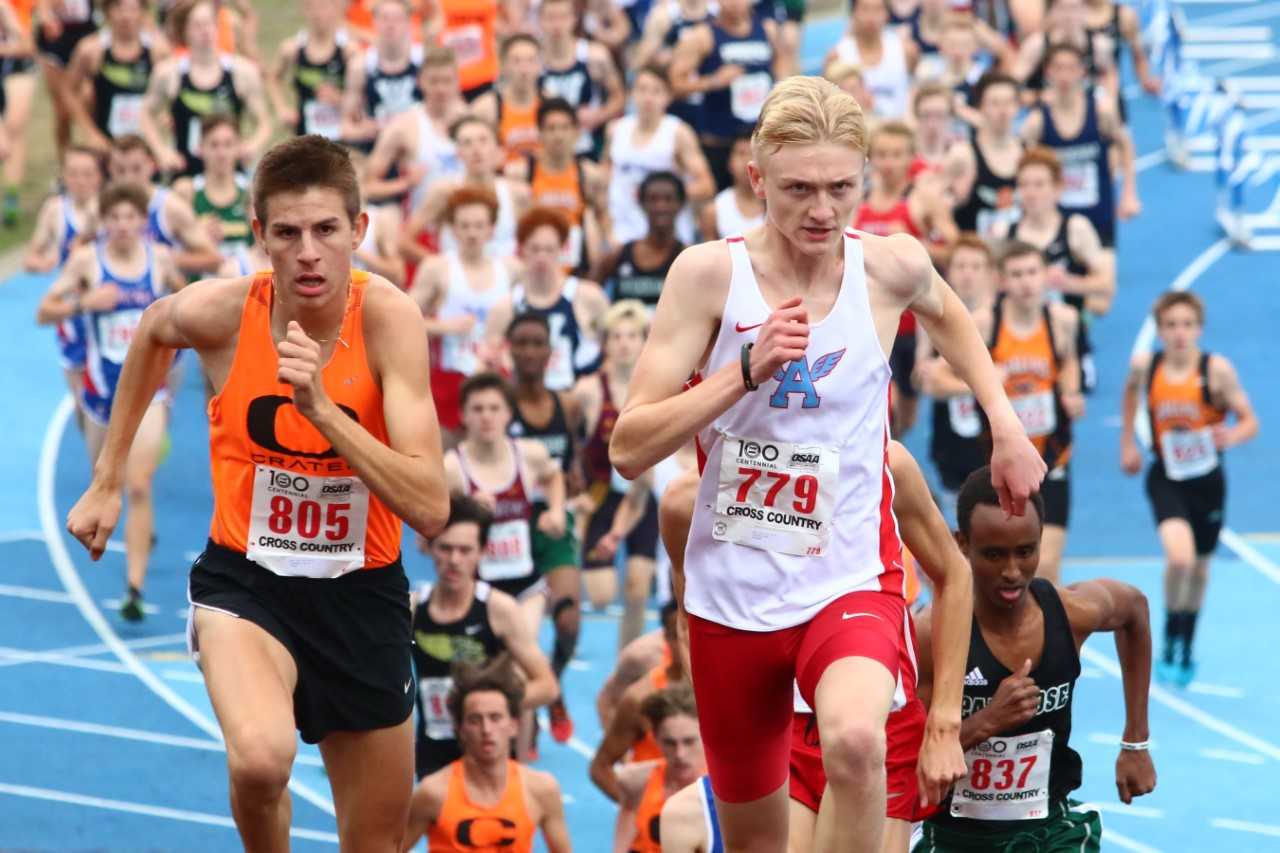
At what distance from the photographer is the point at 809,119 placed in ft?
18.2

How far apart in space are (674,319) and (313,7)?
479 inches

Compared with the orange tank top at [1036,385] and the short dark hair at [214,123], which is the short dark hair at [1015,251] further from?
the short dark hair at [214,123]

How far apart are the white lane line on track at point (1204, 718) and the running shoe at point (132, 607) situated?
16.6ft

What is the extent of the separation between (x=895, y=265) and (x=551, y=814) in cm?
385

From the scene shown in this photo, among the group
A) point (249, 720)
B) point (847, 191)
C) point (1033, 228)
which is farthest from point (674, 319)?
point (1033, 228)

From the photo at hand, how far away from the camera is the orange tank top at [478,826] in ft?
29.4

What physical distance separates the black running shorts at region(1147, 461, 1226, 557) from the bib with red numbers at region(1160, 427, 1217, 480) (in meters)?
0.03

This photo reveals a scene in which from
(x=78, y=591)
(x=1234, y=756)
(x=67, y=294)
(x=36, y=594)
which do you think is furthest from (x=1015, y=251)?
(x=36, y=594)

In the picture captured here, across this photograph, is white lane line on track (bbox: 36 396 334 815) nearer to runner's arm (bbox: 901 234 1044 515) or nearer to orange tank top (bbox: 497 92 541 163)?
orange tank top (bbox: 497 92 541 163)

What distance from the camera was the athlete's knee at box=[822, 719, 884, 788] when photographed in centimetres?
543

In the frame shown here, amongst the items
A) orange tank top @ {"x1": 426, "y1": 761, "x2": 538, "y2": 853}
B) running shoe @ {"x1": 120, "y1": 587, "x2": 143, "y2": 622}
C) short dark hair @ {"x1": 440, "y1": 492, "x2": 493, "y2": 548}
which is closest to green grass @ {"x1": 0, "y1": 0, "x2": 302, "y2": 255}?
running shoe @ {"x1": 120, "y1": 587, "x2": 143, "y2": 622}

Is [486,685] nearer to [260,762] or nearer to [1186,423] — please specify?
[260,762]

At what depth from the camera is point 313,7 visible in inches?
680

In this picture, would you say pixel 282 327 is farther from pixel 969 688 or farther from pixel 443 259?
pixel 443 259
